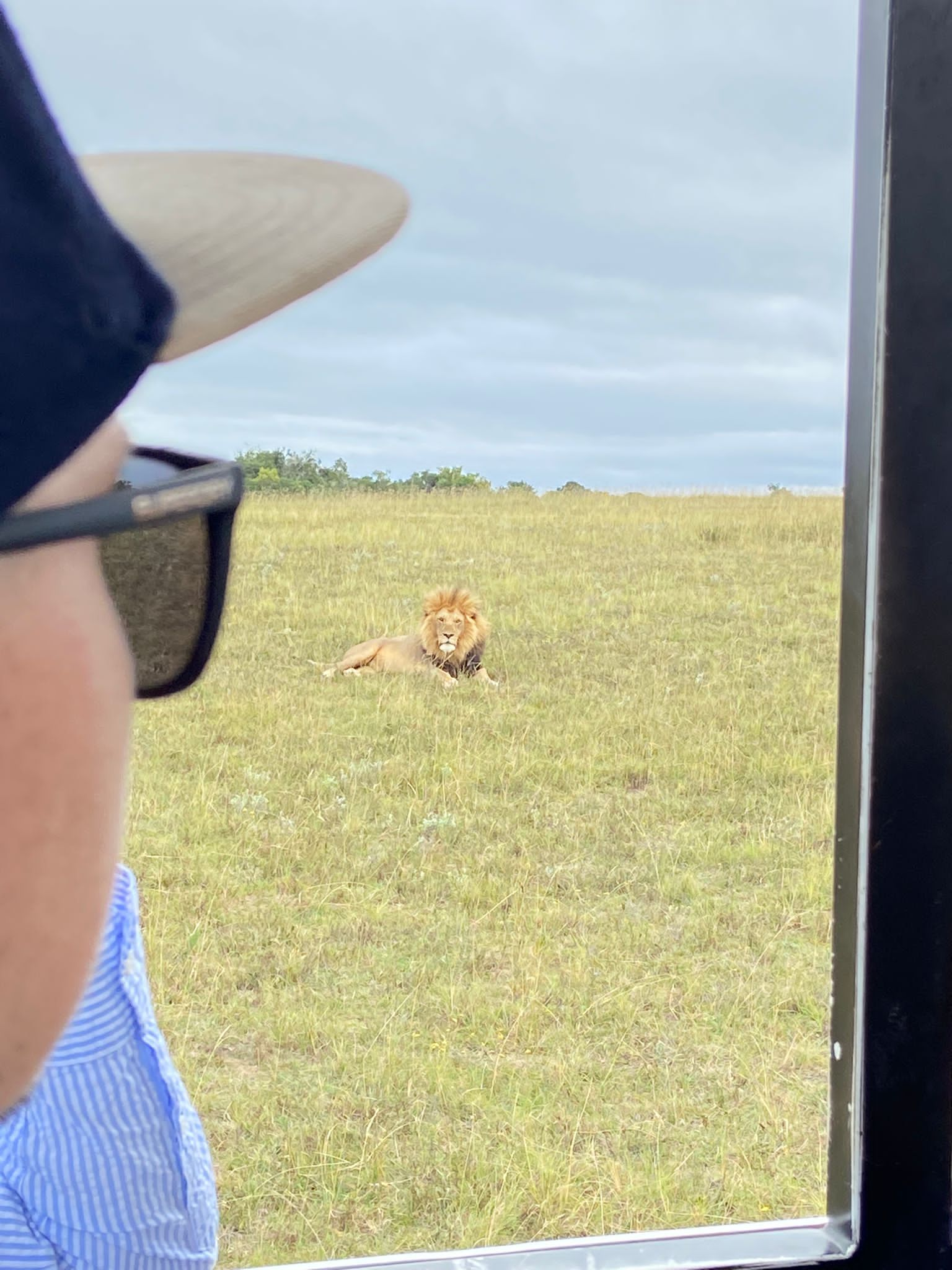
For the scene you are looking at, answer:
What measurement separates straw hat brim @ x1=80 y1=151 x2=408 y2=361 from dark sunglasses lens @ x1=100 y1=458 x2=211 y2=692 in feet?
0.25

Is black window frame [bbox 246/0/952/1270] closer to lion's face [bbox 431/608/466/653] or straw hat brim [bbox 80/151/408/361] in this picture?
straw hat brim [bbox 80/151/408/361]

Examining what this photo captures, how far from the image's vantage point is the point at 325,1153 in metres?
1.53

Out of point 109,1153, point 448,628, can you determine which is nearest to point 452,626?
point 448,628

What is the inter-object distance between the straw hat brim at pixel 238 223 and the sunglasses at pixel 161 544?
6cm

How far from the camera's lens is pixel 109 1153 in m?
0.71

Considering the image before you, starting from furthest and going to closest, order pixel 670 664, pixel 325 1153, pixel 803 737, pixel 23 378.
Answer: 1. pixel 670 664
2. pixel 803 737
3. pixel 325 1153
4. pixel 23 378

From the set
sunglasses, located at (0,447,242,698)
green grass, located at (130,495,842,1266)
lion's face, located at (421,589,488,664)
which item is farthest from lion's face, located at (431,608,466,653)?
sunglasses, located at (0,447,242,698)

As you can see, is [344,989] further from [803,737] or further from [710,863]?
[803,737]

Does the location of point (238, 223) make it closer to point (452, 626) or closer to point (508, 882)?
point (508, 882)

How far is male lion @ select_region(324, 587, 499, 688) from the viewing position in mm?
4484

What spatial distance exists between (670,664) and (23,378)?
346 centimetres

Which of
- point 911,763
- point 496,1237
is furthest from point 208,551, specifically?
point 496,1237

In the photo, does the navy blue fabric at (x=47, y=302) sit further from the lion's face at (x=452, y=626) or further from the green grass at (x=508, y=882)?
the lion's face at (x=452, y=626)

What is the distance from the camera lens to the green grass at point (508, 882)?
5.00 feet
